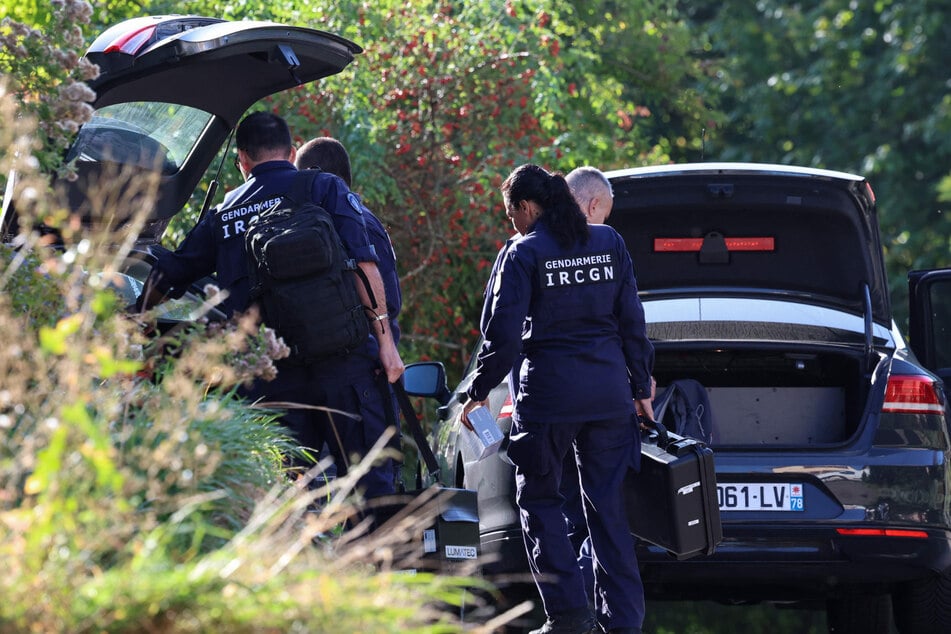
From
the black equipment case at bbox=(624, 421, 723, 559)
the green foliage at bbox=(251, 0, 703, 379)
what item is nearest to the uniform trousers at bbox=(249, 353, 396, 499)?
the black equipment case at bbox=(624, 421, 723, 559)

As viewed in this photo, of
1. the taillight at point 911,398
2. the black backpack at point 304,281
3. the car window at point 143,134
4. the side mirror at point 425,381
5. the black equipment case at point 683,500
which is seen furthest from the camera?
the side mirror at point 425,381

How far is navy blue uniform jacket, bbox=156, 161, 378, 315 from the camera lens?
5824 millimetres

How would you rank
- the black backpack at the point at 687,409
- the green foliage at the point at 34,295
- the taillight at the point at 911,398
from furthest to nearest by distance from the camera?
1. the black backpack at the point at 687,409
2. the taillight at the point at 911,398
3. the green foliage at the point at 34,295

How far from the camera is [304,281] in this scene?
5.66 meters

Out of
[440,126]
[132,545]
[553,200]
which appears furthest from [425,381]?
[440,126]

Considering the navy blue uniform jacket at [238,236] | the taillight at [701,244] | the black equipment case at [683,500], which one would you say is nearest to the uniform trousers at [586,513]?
the black equipment case at [683,500]

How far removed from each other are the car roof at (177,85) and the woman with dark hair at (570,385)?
43.6 inches

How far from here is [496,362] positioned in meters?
5.89

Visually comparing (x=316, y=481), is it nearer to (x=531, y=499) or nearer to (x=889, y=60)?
(x=531, y=499)

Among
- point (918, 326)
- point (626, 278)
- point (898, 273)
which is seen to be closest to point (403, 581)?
point (626, 278)

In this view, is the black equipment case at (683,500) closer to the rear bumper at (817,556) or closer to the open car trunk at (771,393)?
the rear bumper at (817,556)

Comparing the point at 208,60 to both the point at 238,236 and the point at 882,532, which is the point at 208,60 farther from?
the point at 882,532

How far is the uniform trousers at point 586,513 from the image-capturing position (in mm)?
5879

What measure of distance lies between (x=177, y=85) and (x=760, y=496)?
268 centimetres
